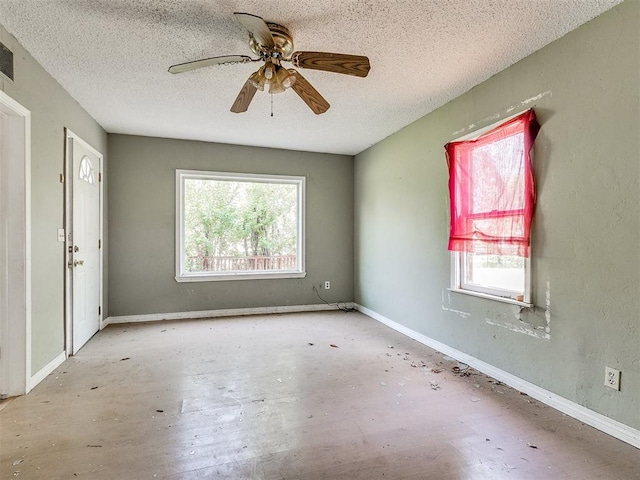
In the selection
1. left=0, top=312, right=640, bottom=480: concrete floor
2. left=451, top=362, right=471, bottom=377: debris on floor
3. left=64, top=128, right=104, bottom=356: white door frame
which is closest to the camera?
left=0, top=312, right=640, bottom=480: concrete floor

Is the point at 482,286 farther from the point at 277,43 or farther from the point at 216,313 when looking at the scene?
the point at 216,313

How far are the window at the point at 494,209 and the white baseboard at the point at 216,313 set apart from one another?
2587 mm

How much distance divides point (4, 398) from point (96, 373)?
59cm

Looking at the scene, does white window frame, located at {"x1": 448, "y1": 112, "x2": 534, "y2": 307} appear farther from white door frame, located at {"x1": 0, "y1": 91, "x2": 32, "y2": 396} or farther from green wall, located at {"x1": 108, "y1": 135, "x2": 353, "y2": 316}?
white door frame, located at {"x1": 0, "y1": 91, "x2": 32, "y2": 396}

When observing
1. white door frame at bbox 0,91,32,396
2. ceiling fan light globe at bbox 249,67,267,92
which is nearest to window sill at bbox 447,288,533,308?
ceiling fan light globe at bbox 249,67,267,92

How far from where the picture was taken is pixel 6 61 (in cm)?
226

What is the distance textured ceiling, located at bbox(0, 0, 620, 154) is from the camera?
203cm

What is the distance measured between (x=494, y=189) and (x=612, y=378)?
1.49 meters

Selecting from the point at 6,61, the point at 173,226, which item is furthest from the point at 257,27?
the point at 173,226

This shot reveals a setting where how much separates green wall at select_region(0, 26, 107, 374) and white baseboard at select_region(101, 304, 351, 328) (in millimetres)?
1479

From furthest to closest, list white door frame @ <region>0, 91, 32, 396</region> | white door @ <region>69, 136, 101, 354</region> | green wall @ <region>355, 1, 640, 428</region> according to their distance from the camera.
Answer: white door @ <region>69, 136, 101, 354</region> < white door frame @ <region>0, 91, 32, 396</region> < green wall @ <region>355, 1, 640, 428</region>

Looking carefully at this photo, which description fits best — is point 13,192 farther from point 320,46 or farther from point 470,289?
point 470,289

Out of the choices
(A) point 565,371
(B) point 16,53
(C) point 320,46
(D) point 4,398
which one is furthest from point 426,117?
(D) point 4,398

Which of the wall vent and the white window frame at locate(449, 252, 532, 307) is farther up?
the wall vent
